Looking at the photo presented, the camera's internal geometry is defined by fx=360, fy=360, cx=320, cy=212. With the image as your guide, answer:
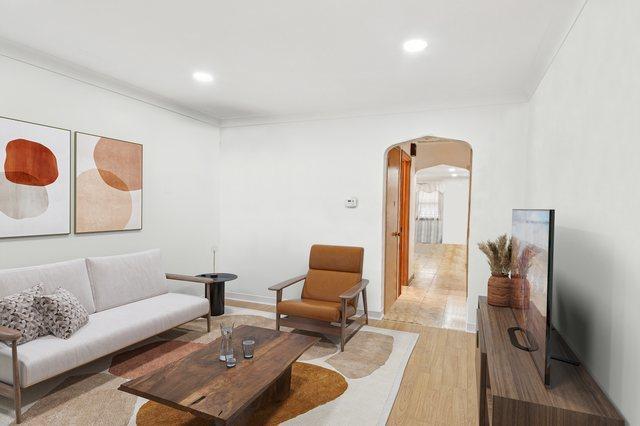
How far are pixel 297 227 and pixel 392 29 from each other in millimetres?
2816

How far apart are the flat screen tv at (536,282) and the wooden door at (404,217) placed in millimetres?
3291

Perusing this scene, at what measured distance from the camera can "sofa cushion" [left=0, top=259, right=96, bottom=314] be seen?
2.61 m

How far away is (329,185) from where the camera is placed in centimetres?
454

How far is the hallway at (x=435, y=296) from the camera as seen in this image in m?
4.36

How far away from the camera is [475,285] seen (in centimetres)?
390

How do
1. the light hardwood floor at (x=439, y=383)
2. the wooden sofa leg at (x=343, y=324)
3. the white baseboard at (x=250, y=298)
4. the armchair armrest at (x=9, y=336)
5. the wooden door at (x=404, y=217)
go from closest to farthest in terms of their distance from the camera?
the armchair armrest at (x=9, y=336) → the light hardwood floor at (x=439, y=383) → the wooden sofa leg at (x=343, y=324) → the white baseboard at (x=250, y=298) → the wooden door at (x=404, y=217)

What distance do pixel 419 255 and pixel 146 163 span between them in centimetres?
772

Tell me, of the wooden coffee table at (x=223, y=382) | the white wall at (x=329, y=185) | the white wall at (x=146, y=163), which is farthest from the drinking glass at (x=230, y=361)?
the white wall at (x=329, y=185)

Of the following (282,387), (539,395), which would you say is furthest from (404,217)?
(539,395)

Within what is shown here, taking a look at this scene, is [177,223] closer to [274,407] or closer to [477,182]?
[274,407]

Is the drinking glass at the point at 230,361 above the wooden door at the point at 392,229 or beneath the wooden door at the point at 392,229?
beneath

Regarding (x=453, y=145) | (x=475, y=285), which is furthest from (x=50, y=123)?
(x=453, y=145)

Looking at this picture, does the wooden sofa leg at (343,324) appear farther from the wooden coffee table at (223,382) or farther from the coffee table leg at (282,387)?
the coffee table leg at (282,387)

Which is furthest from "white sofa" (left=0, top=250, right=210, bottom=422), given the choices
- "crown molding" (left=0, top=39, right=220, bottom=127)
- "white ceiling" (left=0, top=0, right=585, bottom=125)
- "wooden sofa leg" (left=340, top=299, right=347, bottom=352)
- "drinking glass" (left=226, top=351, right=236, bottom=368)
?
"white ceiling" (left=0, top=0, right=585, bottom=125)
